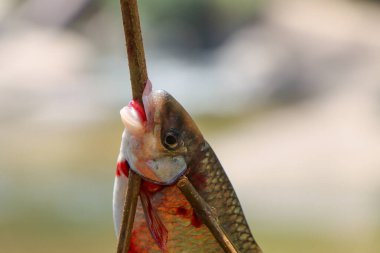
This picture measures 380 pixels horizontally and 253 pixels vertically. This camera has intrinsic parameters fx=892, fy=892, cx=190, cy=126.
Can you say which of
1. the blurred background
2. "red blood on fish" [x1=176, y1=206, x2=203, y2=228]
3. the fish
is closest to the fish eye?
the fish

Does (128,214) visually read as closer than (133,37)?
No

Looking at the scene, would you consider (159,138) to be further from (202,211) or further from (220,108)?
(220,108)

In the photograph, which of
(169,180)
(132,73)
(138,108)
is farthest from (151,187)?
(132,73)

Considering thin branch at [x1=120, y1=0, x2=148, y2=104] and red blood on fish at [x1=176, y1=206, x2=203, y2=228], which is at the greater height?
thin branch at [x1=120, y1=0, x2=148, y2=104]

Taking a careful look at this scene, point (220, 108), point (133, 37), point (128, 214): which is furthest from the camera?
point (220, 108)

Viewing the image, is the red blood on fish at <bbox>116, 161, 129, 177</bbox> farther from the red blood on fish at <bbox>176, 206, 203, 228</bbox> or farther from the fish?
the red blood on fish at <bbox>176, 206, 203, 228</bbox>

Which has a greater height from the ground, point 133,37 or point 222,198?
point 133,37

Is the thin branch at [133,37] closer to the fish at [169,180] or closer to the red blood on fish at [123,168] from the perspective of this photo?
the fish at [169,180]
